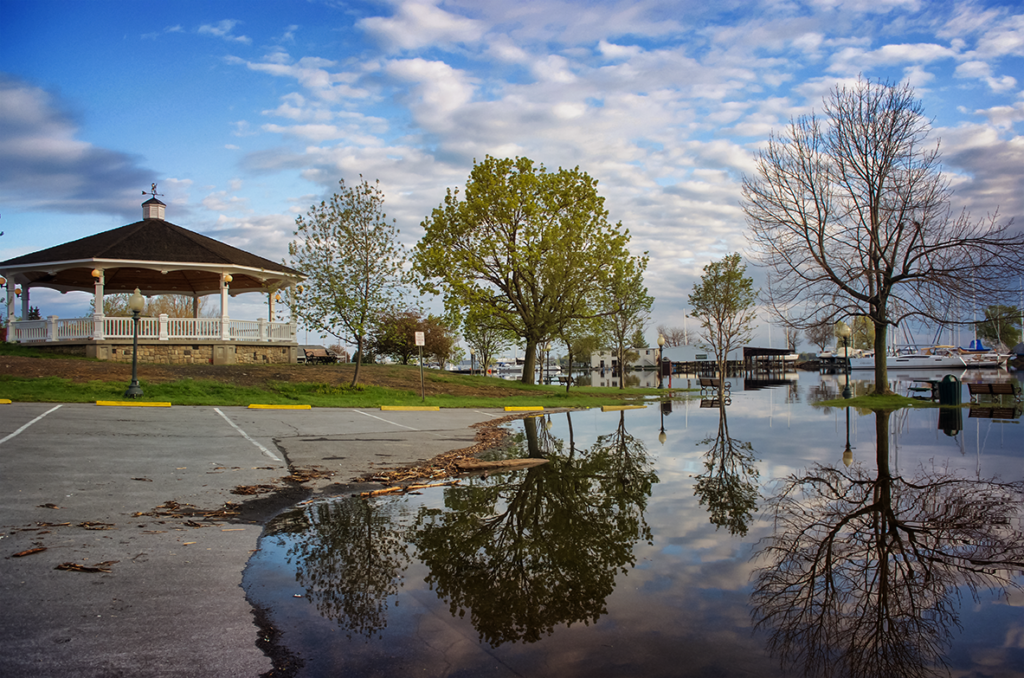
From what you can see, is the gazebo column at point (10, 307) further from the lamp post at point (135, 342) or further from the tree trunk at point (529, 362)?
the tree trunk at point (529, 362)

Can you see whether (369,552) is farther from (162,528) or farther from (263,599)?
(162,528)

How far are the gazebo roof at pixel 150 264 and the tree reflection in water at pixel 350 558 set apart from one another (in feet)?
82.5

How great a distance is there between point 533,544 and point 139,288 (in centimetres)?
3255

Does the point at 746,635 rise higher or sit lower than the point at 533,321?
lower

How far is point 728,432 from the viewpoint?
16344 mm

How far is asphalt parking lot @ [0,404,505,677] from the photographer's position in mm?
3861

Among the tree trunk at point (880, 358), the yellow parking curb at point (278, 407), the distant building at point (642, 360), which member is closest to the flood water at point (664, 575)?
the yellow parking curb at point (278, 407)

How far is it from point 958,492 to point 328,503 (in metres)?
8.29

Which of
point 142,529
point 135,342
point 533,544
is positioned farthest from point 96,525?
point 135,342

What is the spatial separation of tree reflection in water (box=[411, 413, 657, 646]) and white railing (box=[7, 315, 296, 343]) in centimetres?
2552

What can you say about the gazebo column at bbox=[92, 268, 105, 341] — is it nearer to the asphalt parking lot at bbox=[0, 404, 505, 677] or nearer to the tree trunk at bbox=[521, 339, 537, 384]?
the asphalt parking lot at bbox=[0, 404, 505, 677]

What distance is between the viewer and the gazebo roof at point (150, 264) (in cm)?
2995

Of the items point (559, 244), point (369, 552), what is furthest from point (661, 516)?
point (559, 244)

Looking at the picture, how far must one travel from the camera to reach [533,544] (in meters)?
6.34
